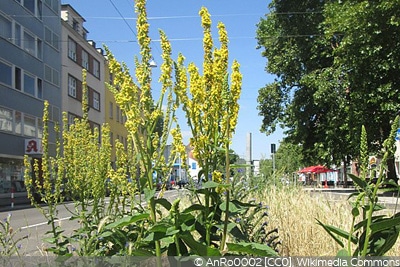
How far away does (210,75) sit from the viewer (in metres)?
2.27

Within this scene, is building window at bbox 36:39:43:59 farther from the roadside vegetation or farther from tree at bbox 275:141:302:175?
the roadside vegetation

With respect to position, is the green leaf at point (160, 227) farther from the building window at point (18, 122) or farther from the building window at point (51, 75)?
the building window at point (51, 75)

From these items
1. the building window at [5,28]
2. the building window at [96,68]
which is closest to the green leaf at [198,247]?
the building window at [5,28]

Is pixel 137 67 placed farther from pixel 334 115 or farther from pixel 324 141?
pixel 324 141

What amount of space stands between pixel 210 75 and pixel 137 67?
359mm

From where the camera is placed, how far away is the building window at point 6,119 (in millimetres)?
25141

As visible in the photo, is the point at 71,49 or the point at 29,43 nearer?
the point at 29,43

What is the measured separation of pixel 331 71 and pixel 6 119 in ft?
57.3

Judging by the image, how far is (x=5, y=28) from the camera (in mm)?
26016

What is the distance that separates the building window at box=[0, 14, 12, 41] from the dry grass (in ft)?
78.4

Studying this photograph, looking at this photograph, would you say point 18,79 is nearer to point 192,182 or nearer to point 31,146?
point 31,146

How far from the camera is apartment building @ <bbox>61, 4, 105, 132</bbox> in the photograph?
35031 mm

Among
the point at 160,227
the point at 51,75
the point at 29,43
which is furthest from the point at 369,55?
the point at 51,75

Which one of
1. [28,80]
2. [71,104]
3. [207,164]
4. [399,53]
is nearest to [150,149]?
[207,164]
